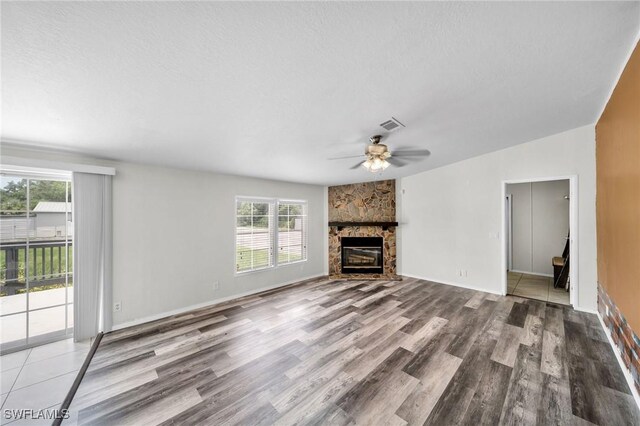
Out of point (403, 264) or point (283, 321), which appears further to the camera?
point (403, 264)

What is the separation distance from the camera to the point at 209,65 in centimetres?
147

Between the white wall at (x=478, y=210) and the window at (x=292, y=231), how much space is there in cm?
245

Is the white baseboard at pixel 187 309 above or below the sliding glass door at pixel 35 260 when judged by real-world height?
below

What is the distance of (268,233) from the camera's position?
16.5ft

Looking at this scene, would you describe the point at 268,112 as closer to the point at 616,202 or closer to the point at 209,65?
the point at 209,65

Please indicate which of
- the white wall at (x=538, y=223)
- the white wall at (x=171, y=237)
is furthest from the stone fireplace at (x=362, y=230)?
the white wall at (x=538, y=223)

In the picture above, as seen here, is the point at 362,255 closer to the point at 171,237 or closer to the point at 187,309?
the point at 187,309

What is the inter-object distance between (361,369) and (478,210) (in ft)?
12.8

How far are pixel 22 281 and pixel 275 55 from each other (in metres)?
3.91

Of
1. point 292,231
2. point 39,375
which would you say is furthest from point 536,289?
point 39,375

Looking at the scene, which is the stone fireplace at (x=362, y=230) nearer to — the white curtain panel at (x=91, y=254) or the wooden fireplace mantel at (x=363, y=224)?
the wooden fireplace mantel at (x=363, y=224)

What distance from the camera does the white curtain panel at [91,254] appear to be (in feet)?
9.35

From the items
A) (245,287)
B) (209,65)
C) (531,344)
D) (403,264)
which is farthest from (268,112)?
(403,264)

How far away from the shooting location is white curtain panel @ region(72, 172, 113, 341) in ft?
9.35
